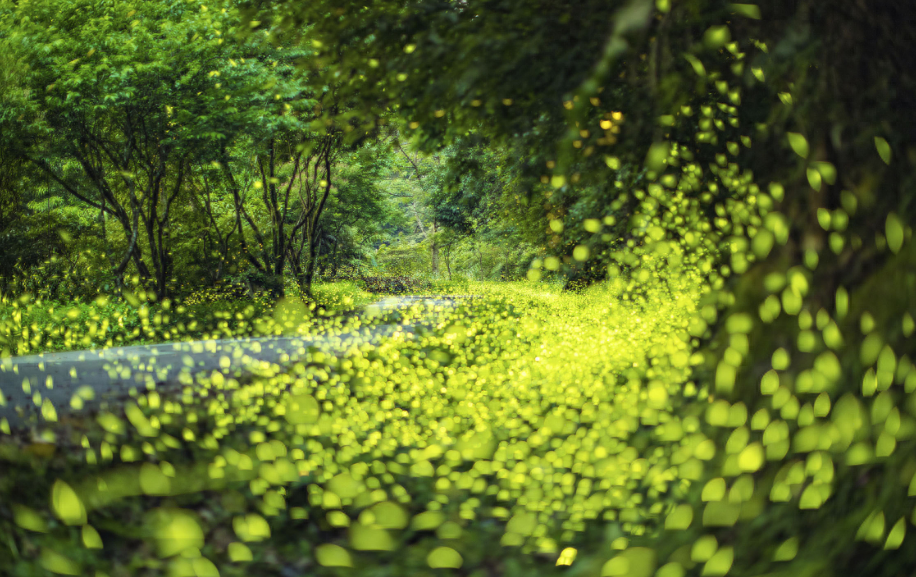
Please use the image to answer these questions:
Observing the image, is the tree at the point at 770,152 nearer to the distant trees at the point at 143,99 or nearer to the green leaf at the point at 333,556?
the green leaf at the point at 333,556

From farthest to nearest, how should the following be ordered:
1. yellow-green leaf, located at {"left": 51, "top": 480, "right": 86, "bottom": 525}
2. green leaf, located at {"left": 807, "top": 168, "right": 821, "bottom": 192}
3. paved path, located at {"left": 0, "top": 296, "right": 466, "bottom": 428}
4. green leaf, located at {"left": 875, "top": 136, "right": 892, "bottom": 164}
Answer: paved path, located at {"left": 0, "top": 296, "right": 466, "bottom": 428} → yellow-green leaf, located at {"left": 51, "top": 480, "right": 86, "bottom": 525} → green leaf, located at {"left": 807, "top": 168, "right": 821, "bottom": 192} → green leaf, located at {"left": 875, "top": 136, "right": 892, "bottom": 164}

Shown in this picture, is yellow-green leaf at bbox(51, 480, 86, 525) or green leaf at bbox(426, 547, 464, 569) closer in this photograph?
green leaf at bbox(426, 547, 464, 569)

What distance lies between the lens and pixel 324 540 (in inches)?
138

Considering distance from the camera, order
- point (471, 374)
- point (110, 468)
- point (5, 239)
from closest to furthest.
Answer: point (110, 468), point (471, 374), point (5, 239)

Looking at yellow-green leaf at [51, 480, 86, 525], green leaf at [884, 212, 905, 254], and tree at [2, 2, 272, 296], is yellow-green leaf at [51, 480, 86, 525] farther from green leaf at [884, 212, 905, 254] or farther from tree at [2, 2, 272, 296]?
tree at [2, 2, 272, 296]

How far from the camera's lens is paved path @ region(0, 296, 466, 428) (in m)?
5.29

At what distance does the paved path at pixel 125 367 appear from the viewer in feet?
17.4

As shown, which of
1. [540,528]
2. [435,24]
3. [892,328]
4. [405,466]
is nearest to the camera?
[892,328]

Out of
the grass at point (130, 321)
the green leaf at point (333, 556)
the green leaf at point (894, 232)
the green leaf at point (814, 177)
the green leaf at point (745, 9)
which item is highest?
the green leaf at point (745, 9)

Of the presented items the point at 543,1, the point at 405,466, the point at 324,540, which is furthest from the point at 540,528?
the point at 543,1

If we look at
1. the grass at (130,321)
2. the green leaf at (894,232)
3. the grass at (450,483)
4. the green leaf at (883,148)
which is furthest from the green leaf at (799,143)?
the grass at (130,321)

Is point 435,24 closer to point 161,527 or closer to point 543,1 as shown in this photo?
point 543,1

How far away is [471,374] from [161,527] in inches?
168

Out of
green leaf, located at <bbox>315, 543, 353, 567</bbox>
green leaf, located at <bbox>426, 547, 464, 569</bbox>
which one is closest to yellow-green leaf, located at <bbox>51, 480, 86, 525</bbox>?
green leaf, located at <bbox>315, 543, 353, 567</bbox>
